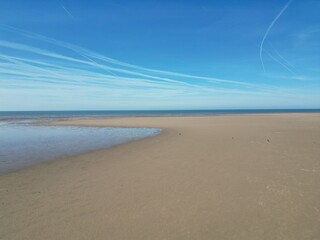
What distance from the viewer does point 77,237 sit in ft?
12.4

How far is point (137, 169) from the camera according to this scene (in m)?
7.93

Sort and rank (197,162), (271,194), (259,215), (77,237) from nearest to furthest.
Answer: (77,237), (259,215), (271,194), (197,162)

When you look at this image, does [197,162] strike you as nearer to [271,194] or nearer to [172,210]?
[271,194]

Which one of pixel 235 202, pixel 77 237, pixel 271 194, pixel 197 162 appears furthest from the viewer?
pixel 197 162

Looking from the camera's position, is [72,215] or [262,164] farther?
[262,164]

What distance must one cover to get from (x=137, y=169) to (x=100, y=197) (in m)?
2.64

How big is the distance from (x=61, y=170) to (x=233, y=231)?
21.2 feet

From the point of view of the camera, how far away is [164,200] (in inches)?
206

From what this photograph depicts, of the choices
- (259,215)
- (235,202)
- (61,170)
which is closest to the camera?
(259,215)

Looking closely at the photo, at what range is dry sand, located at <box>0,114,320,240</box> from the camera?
3.97m

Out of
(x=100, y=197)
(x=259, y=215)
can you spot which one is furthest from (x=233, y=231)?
(x=100, y=197)

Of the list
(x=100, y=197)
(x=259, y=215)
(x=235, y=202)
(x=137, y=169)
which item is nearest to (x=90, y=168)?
(x=137, y=169)

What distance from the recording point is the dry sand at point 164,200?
3.97 m

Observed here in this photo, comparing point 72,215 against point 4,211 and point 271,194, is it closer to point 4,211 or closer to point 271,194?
point 4,211
